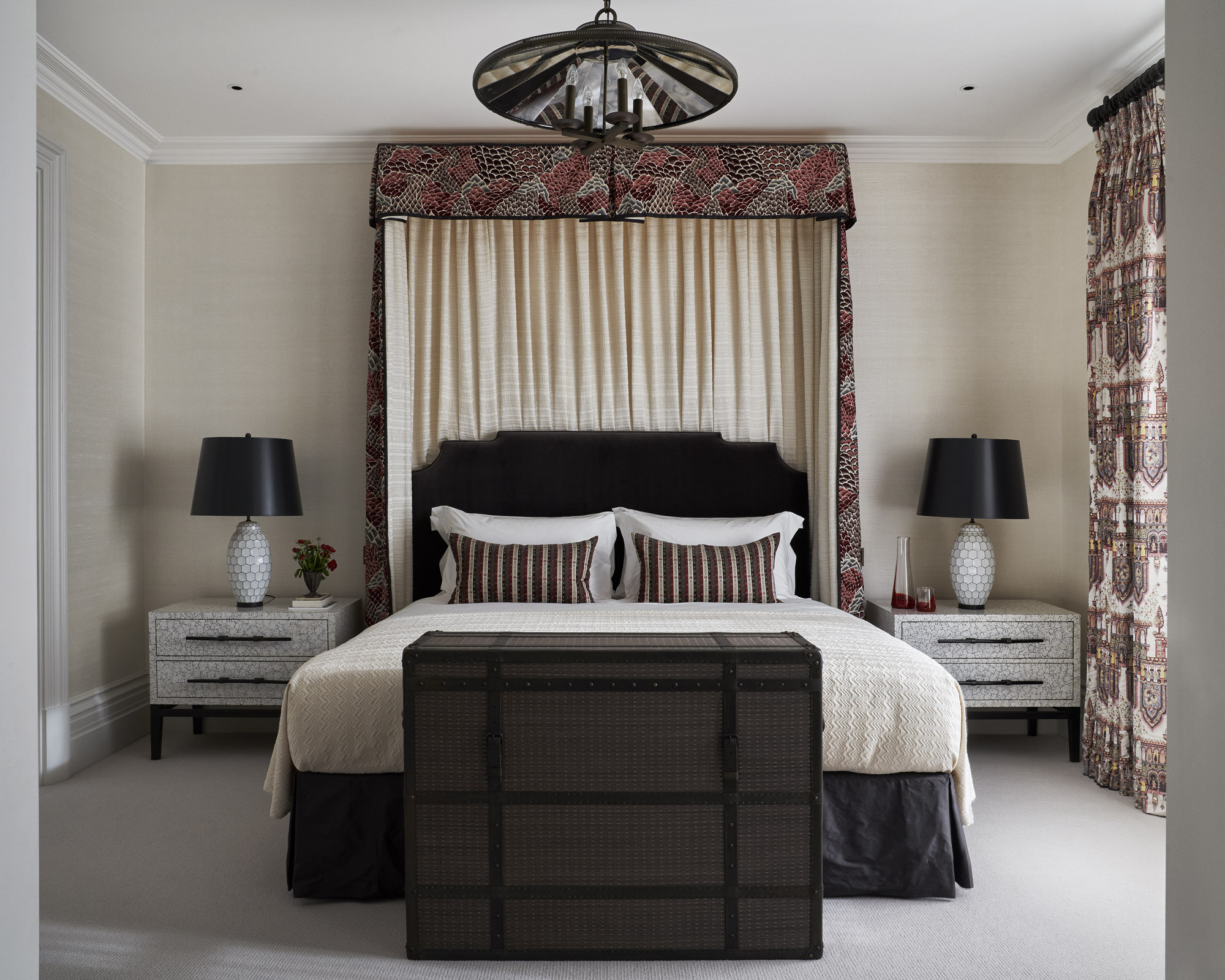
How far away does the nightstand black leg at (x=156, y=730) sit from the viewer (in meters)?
3.72

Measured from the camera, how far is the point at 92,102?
3.62 meters

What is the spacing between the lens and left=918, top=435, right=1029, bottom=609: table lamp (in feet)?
12.1

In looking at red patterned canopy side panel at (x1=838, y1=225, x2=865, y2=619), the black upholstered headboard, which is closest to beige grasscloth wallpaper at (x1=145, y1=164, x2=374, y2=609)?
the black upholstered headboard

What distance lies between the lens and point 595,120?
104 inches

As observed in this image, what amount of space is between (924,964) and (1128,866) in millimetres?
1008

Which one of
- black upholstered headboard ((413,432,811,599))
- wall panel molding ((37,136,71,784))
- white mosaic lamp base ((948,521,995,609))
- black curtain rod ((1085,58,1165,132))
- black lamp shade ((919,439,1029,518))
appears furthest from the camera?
black upholstered headboard ((413,432,811,599))

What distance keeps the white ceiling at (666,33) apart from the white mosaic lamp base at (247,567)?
189 centimetres

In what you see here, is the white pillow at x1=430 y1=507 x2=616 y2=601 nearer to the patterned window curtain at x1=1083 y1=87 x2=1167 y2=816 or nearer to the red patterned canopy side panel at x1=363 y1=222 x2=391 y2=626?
the red patterned canopy side panel at x1=363 y1=222 x2=391 y2=626

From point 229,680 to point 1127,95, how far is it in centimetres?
433

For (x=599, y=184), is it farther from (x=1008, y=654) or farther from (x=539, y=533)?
(x=1008, y=654)

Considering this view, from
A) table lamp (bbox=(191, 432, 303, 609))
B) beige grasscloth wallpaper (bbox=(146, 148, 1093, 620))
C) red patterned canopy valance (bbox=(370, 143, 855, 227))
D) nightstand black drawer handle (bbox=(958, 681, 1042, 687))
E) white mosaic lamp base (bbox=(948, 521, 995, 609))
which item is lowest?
nightstand black drawer handle (bbox=(958, 681, 1042, 687))

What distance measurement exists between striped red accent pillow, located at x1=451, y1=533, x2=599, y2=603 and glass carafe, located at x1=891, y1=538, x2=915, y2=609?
1.38 m

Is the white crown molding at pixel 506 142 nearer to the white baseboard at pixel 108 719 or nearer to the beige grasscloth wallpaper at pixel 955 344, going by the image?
the beige grasscloth wallpaper at pixel 955 344

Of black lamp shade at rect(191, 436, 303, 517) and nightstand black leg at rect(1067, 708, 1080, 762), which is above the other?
black lamp shade at rect(191, 436, 303, 517)
